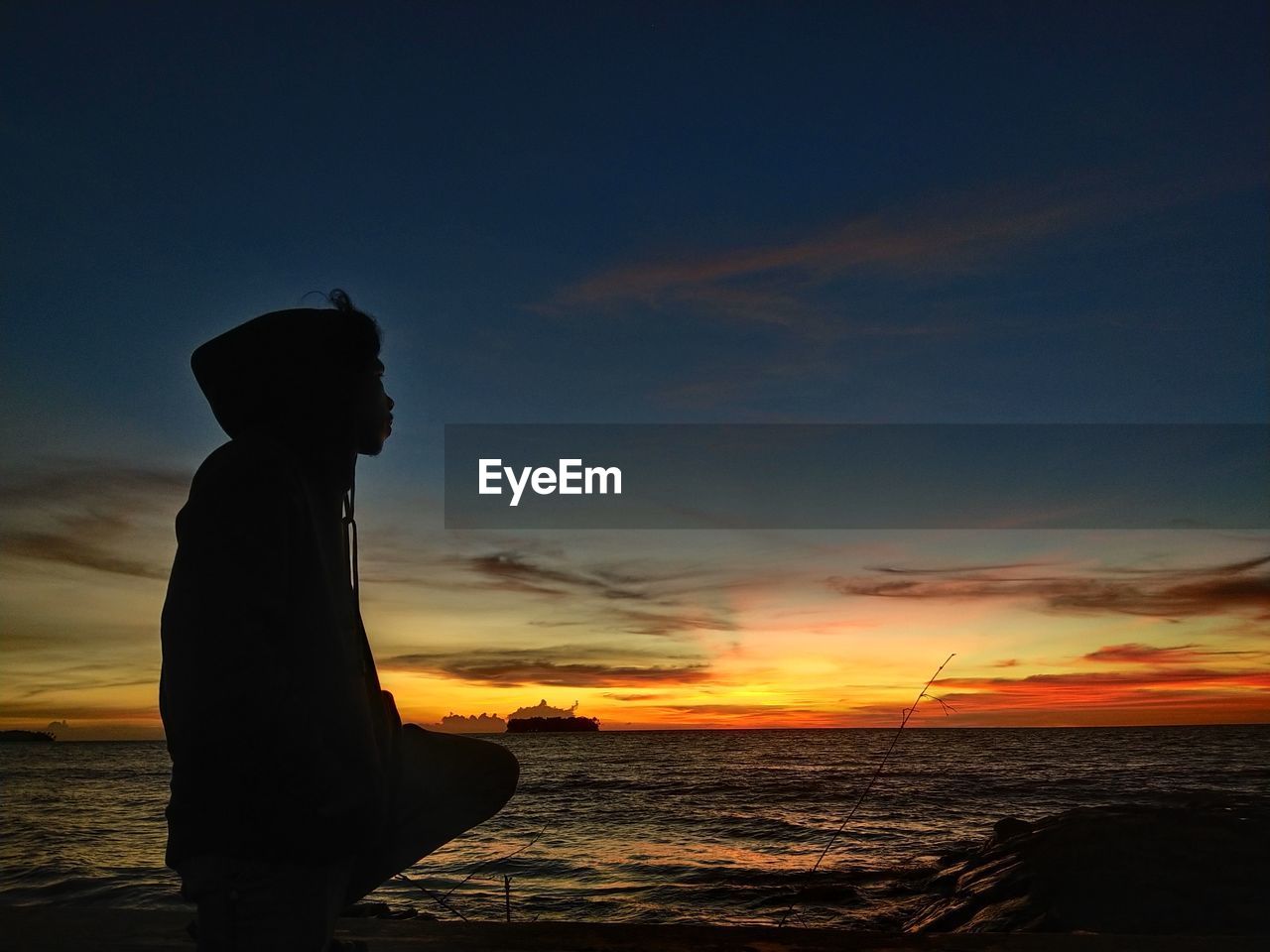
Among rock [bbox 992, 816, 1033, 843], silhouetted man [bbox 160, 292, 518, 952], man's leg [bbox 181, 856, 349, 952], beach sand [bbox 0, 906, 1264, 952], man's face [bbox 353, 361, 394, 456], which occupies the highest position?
man's face [bbox 353, 361, 394, 456]

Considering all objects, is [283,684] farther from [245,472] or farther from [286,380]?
[286,380]

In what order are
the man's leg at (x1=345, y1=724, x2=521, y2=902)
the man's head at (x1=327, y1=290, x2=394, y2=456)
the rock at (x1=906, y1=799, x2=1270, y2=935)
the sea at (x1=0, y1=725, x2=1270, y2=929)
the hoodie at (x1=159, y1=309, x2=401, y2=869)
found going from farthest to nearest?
the sea at (x1=0, y1=725, x2=1270, y2=929) < the rock at (x1=906, y1=799, x2=1270, y2=935) < the man's head at (x1=327, y1=290, x2=394, y2=456) < the man's leg at (x1=345, y1=724, x2=521, y2=902) < the hoodie at (x1=159, y1=309, x2=401, y2=869)

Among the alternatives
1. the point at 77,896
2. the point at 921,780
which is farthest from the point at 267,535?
the point at 921,780

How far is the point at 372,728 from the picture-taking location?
2113 mm

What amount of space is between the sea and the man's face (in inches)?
124

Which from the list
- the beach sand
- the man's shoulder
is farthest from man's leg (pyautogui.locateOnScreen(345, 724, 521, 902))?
the beach sand

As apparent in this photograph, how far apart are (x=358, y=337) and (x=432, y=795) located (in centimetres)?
118

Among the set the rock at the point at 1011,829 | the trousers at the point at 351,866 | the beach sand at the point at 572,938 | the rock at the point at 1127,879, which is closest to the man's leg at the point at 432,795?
the trousers at the point at 351,866

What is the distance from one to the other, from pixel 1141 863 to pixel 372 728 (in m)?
7.25

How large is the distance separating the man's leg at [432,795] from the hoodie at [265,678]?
0.09 m

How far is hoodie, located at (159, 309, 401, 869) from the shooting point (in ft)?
5.98

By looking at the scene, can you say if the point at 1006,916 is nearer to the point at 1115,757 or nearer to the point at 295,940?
the point at 295,940

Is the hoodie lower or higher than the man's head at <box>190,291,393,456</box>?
lower

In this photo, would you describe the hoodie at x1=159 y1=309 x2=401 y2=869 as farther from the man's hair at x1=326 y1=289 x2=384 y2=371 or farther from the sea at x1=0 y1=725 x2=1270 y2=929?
the sea at x1=0 y1=725 x2=1270 y2=929
